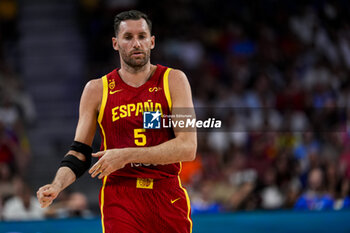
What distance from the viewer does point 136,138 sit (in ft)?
14.2

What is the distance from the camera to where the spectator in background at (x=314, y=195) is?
28.3 ft

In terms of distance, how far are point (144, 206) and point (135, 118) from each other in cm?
66

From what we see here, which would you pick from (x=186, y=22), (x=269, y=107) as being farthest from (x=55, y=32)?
(x=269, y=107)

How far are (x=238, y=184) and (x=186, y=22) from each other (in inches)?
238

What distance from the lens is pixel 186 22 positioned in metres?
15.0

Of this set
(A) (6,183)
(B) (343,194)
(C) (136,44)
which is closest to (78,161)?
(C) (136,44)

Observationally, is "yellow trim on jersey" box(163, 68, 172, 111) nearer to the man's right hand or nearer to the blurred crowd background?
the man's right hand

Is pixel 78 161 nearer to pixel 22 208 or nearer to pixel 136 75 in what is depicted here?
pixel 136 75

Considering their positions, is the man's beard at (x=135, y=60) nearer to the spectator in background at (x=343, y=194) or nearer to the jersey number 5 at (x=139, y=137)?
the jersey number 5 at (x=139, y=137)

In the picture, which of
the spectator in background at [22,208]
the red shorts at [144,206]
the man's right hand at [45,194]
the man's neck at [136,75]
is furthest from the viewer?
the spectator in background at [22,208]

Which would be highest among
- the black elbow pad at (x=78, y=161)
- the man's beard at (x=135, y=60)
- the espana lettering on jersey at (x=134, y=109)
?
the man's beard at (x=135, y=60)

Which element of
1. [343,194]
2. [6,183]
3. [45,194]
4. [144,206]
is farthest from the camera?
[6,183]

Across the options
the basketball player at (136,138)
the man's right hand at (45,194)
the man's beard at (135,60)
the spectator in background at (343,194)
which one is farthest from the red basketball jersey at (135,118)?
the spectator in background at (343,194)

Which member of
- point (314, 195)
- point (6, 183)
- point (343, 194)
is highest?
point (6, 183)
